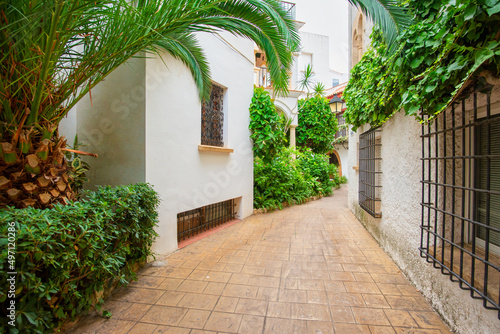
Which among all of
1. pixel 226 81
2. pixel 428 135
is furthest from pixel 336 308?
pixel 226 81

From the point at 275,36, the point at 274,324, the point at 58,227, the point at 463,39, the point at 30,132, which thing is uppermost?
the point at 275,36

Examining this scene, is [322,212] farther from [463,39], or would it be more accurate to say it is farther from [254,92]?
[463,39]

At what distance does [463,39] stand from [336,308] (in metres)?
2.59

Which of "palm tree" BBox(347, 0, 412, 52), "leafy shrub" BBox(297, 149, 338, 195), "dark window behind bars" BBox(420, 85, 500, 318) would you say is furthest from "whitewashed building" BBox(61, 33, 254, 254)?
"leafy shrub" BBox(297, 149, 338, 195)

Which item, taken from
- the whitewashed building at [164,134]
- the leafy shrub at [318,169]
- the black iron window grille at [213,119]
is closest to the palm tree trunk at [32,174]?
the whitewashed building at [164,134]

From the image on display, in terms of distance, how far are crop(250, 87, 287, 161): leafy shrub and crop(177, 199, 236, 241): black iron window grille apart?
1534 millimetres

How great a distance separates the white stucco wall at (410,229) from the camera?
206 centimetres

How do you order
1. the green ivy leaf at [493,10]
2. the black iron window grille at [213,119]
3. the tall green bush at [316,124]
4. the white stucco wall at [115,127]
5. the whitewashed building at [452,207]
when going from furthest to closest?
the tall green bush at [316,124] → the black iron window grille at [213,119] → the white stucco wall at [115,127] → the whitewashed building at [452,207] → the green ivy leaf at [493,10]

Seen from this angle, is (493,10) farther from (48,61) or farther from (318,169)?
(318,169)

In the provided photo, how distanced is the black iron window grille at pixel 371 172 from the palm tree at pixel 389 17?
6.80 ft

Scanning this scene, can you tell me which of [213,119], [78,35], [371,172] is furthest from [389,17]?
[213,119]

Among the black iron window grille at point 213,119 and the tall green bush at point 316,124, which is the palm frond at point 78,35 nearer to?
the black iron window grille at point 213,119

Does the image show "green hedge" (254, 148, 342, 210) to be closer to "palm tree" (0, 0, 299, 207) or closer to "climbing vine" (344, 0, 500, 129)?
"climbing vine" (344, 0, 500, 129)

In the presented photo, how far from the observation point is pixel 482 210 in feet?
7.93
